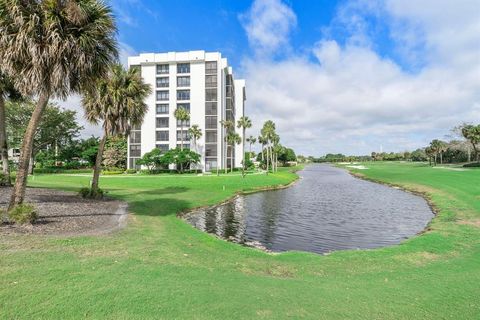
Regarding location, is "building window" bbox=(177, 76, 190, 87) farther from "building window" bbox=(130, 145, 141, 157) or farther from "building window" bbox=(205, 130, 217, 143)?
"building window" bbox=(130, 145, 141, 157)

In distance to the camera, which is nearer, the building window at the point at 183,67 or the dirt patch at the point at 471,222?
the dirt patch at the point at 471,222

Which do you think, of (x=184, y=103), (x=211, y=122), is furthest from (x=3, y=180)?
(x=184, y=103)

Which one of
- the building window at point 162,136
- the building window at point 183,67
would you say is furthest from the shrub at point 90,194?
the building window at point 183,67

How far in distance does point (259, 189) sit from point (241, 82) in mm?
76232

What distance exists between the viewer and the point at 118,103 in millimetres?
23875

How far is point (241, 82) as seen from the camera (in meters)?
116

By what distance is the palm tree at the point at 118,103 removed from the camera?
23688 millimetres

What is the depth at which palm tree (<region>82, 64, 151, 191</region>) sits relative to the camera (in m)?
23.7

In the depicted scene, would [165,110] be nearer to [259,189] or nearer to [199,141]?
[199,141]

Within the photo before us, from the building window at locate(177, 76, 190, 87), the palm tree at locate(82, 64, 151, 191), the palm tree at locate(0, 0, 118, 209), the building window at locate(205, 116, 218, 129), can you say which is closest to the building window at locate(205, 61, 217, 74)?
the building window at locate(177, 76, 190, 87)

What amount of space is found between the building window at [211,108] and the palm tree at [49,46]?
241 feet

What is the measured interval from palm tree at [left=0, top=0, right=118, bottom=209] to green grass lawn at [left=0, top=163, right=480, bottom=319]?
568 centimetres

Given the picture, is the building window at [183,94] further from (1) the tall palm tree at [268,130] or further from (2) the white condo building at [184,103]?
(1) the tall palm tree at [268,130]

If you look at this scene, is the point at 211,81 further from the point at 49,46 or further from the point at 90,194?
the point at 49,46
